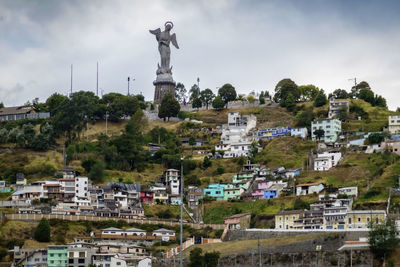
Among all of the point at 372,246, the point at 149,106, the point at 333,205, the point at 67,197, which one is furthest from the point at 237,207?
the point at 149,106

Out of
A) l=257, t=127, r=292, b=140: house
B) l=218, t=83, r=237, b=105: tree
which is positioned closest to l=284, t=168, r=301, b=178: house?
l=257, t=127, r=292, b=140: house

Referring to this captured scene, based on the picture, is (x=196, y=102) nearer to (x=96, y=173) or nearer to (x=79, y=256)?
(x=96, y=173)

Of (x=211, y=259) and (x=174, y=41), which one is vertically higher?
(x=174, y=41)

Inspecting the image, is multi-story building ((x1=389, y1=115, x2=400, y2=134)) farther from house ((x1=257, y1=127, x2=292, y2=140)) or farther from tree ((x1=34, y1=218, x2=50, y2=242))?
tree ((x1=34, y1=218, x2=50, y2=242))

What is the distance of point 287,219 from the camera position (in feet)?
292

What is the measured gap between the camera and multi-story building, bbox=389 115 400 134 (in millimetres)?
113194

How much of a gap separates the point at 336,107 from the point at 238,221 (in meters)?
39.2

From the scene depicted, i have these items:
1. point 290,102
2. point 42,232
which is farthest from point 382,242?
point 290,102

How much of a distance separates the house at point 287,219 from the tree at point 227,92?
55000mm

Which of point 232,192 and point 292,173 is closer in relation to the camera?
point 232,192

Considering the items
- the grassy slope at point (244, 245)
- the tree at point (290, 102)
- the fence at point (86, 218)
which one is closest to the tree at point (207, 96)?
the tree at point (290, 102)

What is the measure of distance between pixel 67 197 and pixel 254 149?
28.5 meters

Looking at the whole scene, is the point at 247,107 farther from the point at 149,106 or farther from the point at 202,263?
the point at 202,263

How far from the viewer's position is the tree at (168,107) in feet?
442
